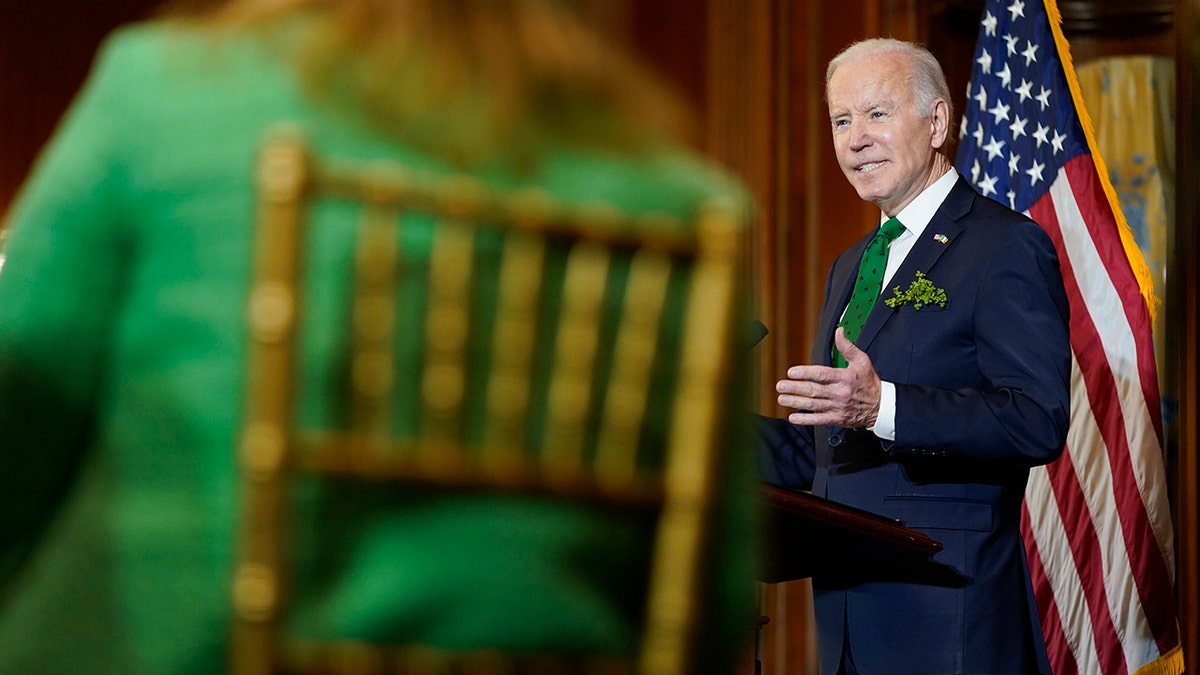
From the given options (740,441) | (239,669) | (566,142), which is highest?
(566,142)

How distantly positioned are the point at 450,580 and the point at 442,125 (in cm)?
32

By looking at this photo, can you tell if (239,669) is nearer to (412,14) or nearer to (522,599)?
(522,599)

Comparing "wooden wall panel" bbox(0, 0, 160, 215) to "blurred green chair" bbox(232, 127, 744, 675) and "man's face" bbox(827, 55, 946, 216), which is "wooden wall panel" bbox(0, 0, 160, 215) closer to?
"man's face" bbox(827, 55, 946, 216)

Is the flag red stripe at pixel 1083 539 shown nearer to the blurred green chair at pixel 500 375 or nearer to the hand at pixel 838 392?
the hand at pixel 838 392

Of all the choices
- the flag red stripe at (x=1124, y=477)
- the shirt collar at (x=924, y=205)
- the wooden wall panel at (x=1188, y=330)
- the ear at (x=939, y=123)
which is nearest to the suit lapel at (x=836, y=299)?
the shirt collar at (x=924, y=205)

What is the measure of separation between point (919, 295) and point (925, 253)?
0.13 metres

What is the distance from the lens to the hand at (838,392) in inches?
91.4

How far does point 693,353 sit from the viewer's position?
3.25ft

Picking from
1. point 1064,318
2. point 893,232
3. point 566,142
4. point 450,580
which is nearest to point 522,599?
point 450,580

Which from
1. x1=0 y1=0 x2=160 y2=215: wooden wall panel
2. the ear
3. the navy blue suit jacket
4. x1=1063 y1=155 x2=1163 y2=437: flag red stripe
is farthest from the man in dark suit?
x1=0 y1=0 x2=160 y2=215: wooden wall panel

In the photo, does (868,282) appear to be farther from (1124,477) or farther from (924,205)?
(1124,477)

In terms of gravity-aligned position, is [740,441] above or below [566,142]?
below

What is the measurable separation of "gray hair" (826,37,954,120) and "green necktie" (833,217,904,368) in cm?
31

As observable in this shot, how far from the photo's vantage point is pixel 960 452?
245 cm
